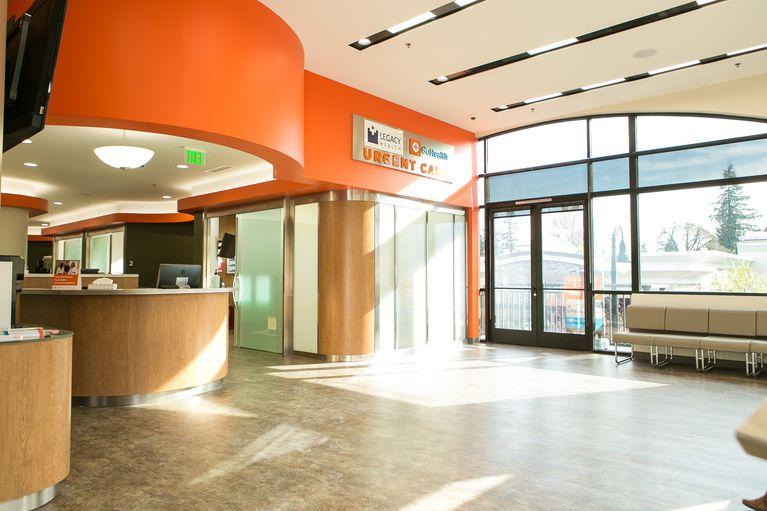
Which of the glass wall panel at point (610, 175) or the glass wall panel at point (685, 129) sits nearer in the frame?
the glass wall panel at point (685, 129)

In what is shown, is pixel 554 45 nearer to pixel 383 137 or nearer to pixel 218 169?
pixel 383 137

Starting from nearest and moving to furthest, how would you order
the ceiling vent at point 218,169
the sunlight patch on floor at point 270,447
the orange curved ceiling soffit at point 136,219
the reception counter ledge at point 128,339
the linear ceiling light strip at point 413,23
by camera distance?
the sunlight patch on floor at point 270,447 → the reception counter ledge at point 128,339 → the linear ceiling light strip at point 413,23 → the ceiling vent at point 218,169 → the orange curved ceiling soffit at point 136,219

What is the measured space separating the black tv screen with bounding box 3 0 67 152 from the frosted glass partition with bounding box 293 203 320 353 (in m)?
5.75

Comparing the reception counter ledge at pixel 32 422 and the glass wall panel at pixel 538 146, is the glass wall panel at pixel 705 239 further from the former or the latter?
the reception counter ledge at pixel 32 422

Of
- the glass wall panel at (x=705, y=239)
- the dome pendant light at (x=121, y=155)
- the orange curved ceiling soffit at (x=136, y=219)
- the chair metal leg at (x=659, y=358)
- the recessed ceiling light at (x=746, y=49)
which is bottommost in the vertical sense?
the chair metal leg at (x=659, y=358)

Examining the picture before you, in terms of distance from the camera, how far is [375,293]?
8.72 m

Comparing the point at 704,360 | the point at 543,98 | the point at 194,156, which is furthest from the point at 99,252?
the point at 704,360

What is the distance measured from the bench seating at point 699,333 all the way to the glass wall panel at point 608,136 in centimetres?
297

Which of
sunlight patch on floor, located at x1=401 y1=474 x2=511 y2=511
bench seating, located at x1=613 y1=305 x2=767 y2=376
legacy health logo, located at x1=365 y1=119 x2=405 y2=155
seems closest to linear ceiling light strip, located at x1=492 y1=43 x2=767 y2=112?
legacy health logo, located at x1=365 y1=119 x2=405 y2=155

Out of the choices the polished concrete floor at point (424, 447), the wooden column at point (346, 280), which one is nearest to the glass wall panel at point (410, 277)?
the wooden column at point (346, 280)

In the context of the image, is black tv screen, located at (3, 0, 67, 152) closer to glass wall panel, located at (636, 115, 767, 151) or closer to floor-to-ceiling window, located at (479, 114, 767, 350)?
floor-to-ceiling window, located at (479, 114, 767, 350)

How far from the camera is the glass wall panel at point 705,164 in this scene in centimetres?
805

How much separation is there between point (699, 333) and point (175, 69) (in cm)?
844

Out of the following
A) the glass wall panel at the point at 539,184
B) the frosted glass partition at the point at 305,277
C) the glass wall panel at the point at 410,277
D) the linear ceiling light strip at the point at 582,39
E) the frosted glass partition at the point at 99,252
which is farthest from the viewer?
the frosted glass partition at the point at 99,252
